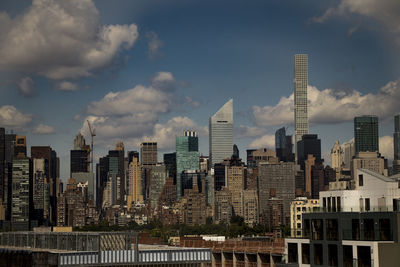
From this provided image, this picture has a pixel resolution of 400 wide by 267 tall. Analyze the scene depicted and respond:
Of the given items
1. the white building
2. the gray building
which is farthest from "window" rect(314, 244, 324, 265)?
the white building

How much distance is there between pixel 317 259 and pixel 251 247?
60.5m

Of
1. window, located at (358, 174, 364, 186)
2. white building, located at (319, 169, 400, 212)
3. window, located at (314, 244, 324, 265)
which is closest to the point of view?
window, located at (314, 244, 324, 265)

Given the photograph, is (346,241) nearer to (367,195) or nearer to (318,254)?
(318,254)

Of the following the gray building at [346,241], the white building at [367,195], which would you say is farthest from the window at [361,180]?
the gray building at [346,241]

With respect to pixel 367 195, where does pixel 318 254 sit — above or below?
below

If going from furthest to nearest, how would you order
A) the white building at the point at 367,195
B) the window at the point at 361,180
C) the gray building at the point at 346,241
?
the window at the point at 361,180
the white building at the point at 367,195
the gray building at the point at 346,241

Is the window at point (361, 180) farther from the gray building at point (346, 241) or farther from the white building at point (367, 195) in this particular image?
the gray building at point (346, 241)

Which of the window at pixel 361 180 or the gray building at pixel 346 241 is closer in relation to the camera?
the gray building at pixel 346 241

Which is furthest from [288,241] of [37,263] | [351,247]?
[37,263]

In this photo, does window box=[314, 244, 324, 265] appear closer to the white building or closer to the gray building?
the gray building

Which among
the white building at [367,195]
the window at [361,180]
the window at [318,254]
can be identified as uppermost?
the window at [361,180]

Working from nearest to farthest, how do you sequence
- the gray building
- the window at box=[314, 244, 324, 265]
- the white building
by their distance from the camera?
the gray building, the window at box=[314, 244, 324, 265], the white building

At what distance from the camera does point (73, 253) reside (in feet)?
376

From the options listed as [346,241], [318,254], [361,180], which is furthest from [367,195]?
[346,241]
